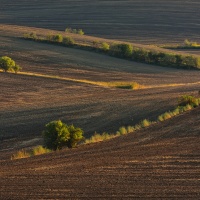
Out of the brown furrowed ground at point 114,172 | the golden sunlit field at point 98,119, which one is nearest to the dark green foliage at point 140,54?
the golden sunlit field at point 98,119

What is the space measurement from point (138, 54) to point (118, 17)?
40620 millimetres

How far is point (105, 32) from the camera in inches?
4139

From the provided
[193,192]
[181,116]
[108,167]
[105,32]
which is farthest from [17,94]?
[105,32]

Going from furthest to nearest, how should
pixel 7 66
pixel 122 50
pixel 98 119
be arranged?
pixel 122 50, pixel 7 66, pixel 98 119

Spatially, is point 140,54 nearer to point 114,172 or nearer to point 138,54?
point 138,54

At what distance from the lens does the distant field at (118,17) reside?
347 ft

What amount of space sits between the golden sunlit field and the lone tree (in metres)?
1.91

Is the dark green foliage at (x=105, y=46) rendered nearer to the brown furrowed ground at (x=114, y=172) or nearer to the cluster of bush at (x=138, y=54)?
the cluster of bush at (x=138, y=54)

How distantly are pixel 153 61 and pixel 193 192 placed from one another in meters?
61.2

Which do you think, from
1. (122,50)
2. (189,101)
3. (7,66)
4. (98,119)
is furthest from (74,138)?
(122,50)

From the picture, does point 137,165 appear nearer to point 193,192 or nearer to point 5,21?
point 193,192

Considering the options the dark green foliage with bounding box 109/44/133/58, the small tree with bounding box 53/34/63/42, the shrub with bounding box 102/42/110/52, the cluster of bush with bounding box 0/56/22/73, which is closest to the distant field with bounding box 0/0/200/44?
the shrub with bounding box 102/42/110/52

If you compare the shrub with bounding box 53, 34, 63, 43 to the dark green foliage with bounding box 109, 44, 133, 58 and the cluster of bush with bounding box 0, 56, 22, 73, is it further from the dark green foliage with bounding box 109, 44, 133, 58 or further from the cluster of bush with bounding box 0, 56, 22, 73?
the cluster of bush with bounding box 0, 56, 22, 73

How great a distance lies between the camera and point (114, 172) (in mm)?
17484
